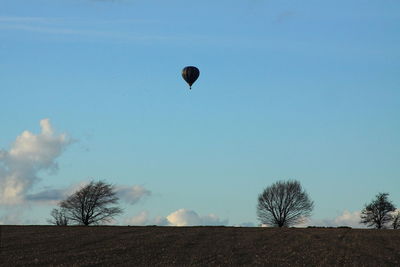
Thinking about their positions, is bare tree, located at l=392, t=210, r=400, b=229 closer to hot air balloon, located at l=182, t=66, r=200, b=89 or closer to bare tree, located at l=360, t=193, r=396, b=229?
bare tree, located at l=360, t=193, r=396, b=229

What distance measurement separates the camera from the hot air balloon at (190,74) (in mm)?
72375

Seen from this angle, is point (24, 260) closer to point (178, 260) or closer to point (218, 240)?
point (178, 260)

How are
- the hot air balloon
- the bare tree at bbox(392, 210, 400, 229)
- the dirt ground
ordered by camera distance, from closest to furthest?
1. the dirt ground
2. the hot air balloon
3. the bare tree at bbox(392, 210, 400, 229)

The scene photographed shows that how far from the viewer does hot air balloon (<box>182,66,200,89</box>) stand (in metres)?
72.4

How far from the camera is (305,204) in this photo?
11581 cm

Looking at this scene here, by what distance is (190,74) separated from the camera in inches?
2854

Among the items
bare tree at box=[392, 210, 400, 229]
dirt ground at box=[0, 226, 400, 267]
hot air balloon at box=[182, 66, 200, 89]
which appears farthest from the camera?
bare tree at box=[392, 210, 400, 229]

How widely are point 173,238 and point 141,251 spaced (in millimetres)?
10055

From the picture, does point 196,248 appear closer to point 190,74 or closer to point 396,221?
point 190,74

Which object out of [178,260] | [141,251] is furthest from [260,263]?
[141,251]

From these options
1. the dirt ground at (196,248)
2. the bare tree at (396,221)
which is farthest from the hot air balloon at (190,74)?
the bare tree at (396,221)

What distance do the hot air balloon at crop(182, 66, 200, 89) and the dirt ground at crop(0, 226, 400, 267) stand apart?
15765 mm

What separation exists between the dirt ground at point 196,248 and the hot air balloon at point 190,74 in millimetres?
15765

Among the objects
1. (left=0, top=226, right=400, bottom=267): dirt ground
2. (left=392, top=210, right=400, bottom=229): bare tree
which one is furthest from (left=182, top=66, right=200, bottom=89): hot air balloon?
(left=392, top=210, right=400, bottom=229): bare tree
